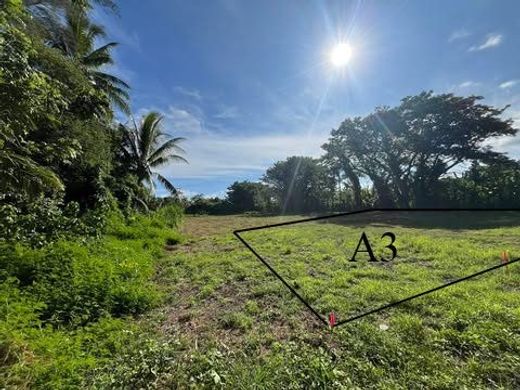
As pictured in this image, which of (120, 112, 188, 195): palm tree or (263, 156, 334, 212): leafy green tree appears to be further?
(263, 156, 334, 212): leafy green tree

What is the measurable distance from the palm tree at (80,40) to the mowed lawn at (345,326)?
3.77m

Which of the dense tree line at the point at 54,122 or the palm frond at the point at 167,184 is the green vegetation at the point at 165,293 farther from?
the palm frond at the point at 167,184

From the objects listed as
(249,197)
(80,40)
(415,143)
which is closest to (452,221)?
(415,143)

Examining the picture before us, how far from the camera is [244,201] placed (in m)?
31.2

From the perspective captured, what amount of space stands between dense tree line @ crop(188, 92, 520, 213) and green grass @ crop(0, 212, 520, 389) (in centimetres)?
1872

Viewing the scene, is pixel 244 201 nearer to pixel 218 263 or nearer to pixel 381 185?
pixel 381 185

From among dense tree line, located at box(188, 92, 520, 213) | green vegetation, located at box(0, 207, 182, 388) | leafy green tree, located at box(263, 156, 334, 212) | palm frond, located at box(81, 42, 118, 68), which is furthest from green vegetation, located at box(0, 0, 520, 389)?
leafy green tree, located at box(263, 156, 334, 212)

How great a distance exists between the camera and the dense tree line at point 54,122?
2.56m

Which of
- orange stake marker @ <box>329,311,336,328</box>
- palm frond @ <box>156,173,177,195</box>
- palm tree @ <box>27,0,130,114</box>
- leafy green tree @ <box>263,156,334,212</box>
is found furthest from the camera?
leafy green tree @ <box>263,156,334,212</box>

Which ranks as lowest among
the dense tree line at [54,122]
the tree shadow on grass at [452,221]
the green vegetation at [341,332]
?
the green vegetation at [341,332]

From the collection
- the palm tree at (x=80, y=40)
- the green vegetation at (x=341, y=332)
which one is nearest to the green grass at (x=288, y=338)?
the green vegetation at (x=341, y=332)

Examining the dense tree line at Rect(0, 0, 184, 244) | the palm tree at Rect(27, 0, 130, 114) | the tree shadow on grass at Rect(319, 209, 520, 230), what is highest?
the palm tree at Rect(27, 0, 130, 114)

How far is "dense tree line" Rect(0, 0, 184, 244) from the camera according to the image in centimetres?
256

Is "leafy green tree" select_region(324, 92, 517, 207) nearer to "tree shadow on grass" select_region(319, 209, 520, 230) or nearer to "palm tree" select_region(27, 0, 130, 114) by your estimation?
"tree shadow on grass" select_region(319, 209, 520, 230)
